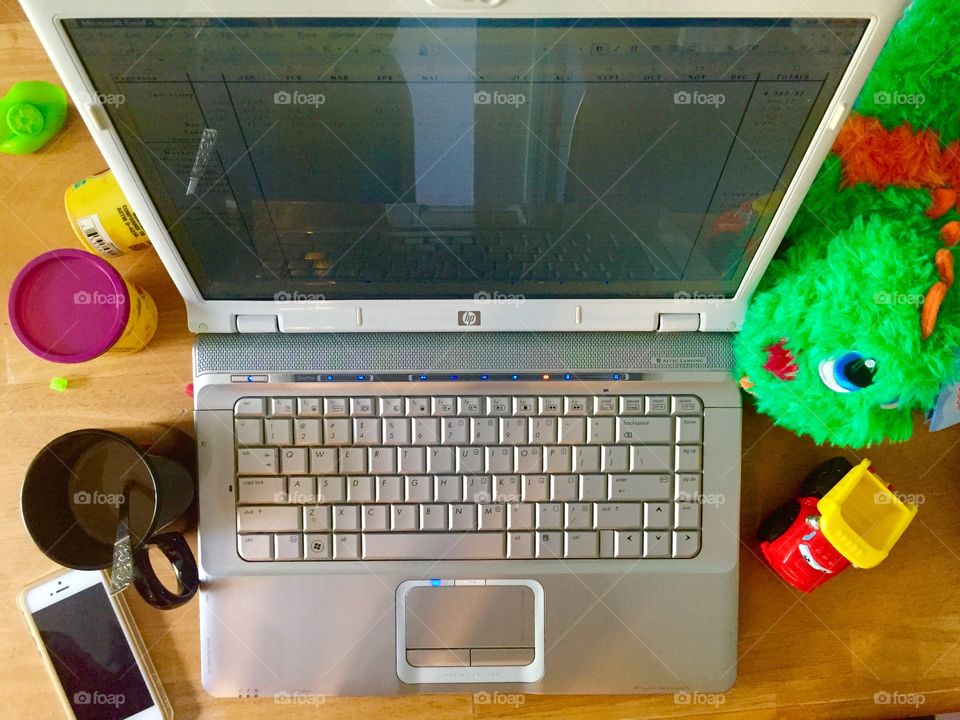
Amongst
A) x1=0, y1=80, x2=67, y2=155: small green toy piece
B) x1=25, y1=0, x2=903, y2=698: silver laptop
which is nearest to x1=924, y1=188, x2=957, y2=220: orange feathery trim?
x1=25, y1=0, x2=903, y2=698: silver laptop

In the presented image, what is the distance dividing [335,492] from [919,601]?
0.58 m

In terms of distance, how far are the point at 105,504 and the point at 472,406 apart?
345 mm

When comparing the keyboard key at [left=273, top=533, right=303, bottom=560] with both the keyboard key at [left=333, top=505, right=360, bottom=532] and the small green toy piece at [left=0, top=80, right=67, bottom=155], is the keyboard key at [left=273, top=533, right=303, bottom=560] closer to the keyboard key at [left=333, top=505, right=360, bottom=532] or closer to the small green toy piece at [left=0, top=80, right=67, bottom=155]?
the keyboard key at [left=333, top=505, right=360, bottom=532]

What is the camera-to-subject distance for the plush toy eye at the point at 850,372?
52cm

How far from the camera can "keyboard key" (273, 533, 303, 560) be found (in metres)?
0.62

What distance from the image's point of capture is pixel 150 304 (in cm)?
64

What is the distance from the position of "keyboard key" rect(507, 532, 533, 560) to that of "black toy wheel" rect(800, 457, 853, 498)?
0.27 metres

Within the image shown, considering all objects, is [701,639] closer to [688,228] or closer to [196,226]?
[688,228]

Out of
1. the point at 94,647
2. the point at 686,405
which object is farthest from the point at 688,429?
the point at 94,647

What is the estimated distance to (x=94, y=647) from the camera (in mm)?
655

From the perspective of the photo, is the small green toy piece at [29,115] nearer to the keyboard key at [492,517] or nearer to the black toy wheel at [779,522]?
the keyboard key at [492,517]

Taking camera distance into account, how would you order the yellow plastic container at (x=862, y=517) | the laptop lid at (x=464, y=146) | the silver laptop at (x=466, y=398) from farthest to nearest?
the yellow plastic container at (x=862, y=517), the silver laptop at (x=466, y=398), the laptop lid at (x=464, y=146)

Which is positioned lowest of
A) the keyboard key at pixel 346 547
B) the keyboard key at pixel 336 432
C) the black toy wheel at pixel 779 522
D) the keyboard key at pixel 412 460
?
the black toy wheel at pixel 779 522

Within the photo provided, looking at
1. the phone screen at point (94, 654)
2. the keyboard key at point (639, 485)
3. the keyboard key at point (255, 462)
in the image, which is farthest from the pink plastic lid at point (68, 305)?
the keyboard key at point (639, 485)
